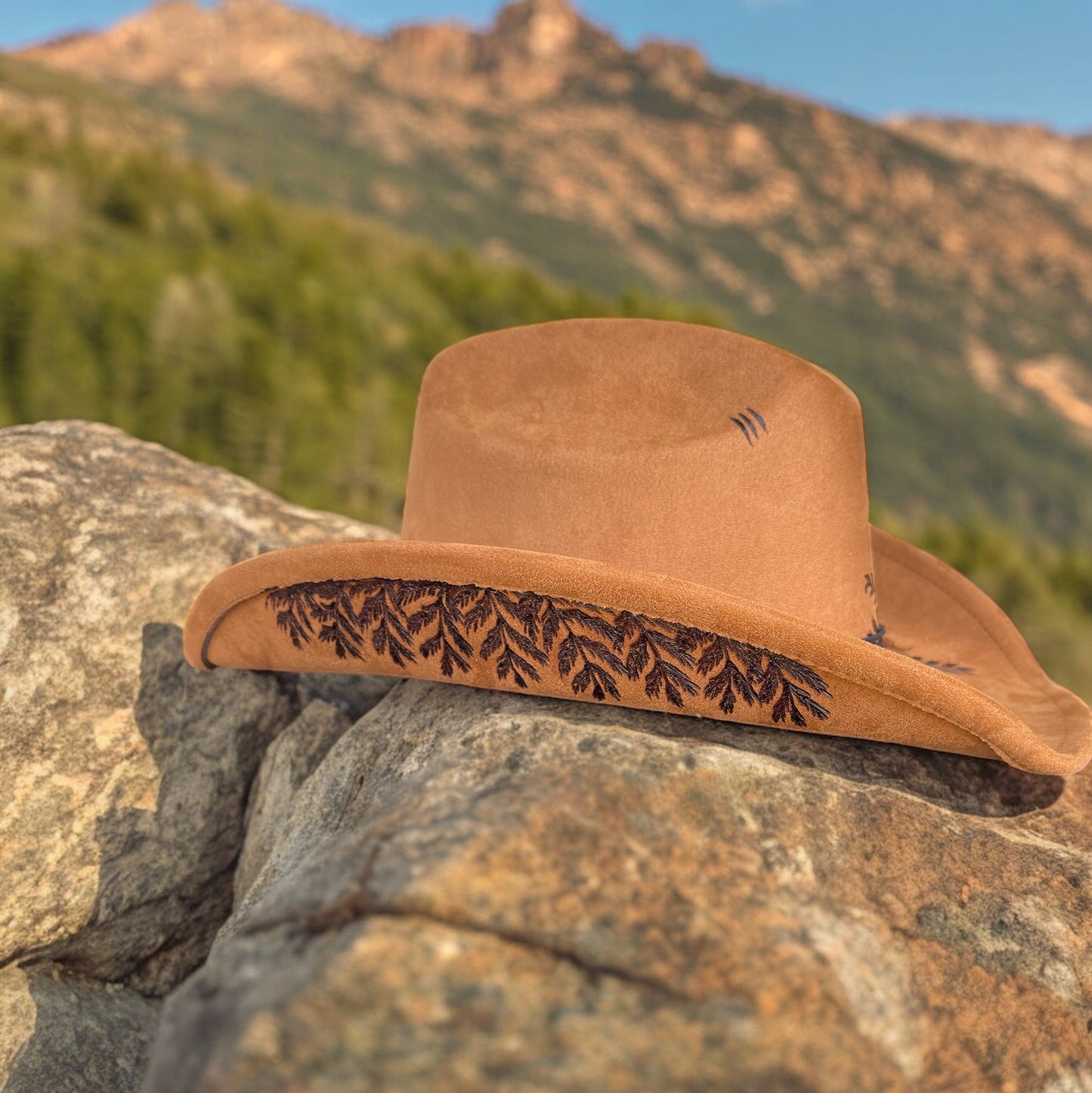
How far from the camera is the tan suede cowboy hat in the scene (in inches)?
54.6

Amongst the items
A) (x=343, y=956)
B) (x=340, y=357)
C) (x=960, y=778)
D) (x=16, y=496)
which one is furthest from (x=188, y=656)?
(x=340, y=357)

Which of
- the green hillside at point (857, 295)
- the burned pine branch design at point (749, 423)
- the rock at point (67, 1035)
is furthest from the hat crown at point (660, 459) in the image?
the green hillside at point (857, 295)

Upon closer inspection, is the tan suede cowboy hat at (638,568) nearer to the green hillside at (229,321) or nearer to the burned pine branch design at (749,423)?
the burned pine branch design at (749,423)

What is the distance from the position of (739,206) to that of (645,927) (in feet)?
624

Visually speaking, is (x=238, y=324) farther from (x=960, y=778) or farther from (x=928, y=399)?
(x=928, y=399)

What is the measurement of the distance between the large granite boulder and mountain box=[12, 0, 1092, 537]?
10164 cm

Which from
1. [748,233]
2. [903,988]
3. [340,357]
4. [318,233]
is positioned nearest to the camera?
[903,988]

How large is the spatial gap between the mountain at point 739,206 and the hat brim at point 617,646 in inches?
4011

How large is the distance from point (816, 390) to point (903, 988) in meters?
1.07

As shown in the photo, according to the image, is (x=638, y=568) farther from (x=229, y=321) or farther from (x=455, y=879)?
(x=229, y=321)

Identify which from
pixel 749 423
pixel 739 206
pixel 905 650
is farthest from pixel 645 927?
pixel 739 206

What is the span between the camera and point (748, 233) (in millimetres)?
170375

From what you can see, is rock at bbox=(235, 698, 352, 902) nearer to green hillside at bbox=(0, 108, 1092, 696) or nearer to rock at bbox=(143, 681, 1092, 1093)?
rock at bbox=(143, 681, 1092, 1093)

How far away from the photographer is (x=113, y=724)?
6.95 feet
